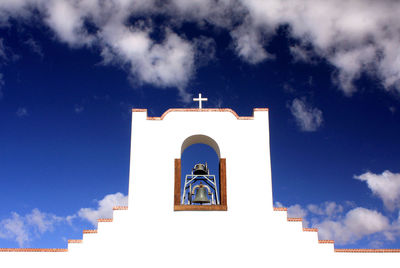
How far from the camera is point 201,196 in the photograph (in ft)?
45.6

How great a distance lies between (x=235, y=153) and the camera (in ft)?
46.3

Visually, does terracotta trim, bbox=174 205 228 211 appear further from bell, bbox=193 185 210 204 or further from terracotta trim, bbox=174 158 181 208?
bell, bbox=193 185 210 204

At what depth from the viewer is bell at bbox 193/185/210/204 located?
13.8 metres

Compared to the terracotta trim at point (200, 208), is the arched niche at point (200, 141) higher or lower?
higher

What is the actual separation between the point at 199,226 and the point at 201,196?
110 centimetres

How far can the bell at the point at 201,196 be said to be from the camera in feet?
45.4

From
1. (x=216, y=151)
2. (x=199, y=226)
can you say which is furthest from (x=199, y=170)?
(x=199, y=226)

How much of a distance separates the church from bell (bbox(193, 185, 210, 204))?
34 millimetres

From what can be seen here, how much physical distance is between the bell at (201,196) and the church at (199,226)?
3 cm

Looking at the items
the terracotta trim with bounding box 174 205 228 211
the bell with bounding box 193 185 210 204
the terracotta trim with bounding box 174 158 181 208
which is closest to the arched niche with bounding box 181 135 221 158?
the terracotta trim with bounding box 174 158 181 208

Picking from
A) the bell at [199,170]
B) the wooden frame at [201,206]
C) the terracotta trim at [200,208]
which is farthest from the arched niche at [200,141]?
the terracotta trim at [200,208]

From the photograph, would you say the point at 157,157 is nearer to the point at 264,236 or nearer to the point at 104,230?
the point at 104,230

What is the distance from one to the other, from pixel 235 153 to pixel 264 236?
2.91m

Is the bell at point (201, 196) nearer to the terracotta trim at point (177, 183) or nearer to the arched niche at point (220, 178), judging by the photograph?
the arched niche at point (220, 178)
